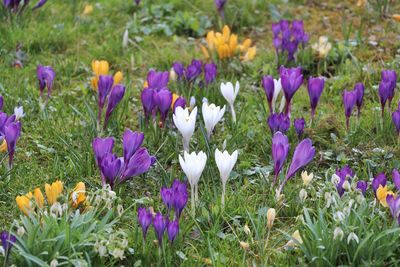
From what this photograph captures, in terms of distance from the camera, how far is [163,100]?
143 inches

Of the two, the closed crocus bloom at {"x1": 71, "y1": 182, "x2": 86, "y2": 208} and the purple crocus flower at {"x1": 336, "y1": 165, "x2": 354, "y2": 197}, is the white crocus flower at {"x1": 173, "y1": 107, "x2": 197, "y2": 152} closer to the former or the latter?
the closed crocus bloom at {"x1": 71, "y1": 182, "x2": 86, "y2": 208}

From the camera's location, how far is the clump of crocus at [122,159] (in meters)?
3.06

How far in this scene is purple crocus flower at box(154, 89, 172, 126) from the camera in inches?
142

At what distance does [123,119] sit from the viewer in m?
4.12

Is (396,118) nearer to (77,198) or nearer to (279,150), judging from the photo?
(279,150)

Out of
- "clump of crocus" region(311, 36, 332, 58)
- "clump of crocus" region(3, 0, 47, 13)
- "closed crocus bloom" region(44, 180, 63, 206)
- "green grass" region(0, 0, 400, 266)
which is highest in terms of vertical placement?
"clump of crocus" region(3, 0, 47, 13)

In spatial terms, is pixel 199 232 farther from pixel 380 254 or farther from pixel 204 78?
pixel 204 78

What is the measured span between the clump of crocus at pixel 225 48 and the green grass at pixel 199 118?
3.4 inches

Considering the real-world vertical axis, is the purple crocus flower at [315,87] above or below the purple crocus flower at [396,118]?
above

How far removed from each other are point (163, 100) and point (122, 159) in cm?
56

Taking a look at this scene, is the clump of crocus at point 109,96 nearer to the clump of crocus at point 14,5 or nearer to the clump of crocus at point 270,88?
the clump of crocus at point 270,88

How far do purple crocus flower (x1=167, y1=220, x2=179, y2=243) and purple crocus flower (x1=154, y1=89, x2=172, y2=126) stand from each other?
992 millimetres

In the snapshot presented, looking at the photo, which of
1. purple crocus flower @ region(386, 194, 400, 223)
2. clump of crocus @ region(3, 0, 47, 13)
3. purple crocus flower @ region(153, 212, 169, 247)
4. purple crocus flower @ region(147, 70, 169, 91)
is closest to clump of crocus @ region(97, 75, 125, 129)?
purple crocus flower @ region(147, 70, 169, 91)

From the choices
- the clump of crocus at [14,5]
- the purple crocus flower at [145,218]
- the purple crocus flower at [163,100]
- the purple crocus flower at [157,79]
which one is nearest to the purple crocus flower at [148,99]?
the purple crocus flower at [163,100]
